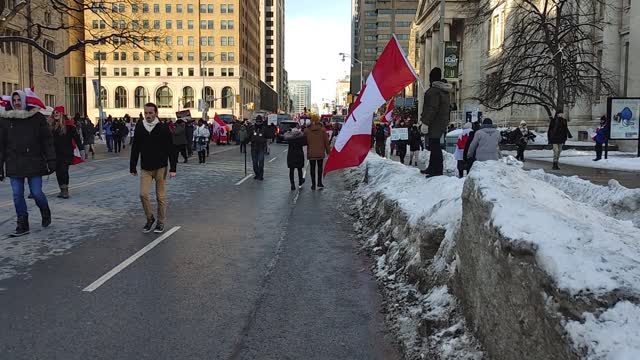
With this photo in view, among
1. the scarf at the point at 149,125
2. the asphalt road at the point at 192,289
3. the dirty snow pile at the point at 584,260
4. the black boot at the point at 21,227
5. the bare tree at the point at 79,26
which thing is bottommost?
the asphalt road at the point at 192,289

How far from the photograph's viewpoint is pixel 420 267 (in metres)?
5.74

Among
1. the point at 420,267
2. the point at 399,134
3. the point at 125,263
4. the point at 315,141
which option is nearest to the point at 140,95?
the point at 399,134

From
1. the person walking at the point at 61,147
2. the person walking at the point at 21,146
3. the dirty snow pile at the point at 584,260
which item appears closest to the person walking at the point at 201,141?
the person walking at the point at 61,147

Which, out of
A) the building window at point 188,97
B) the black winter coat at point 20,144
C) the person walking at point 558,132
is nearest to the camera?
the black winter coat at point 20,144

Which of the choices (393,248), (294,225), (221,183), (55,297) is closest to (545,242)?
(393,248)

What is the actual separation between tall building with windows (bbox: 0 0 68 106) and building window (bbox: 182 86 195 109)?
190 feet

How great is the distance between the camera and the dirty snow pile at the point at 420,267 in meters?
4.30

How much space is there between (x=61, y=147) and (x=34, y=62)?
1818 inches

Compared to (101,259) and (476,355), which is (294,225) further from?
(476,355)

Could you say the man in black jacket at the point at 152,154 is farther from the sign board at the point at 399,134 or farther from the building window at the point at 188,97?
the building window at the point at 188,97

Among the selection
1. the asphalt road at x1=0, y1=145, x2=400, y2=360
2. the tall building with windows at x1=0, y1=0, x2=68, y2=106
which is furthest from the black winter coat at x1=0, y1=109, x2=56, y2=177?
the tall building with windows at x1=0, y1=0, x2=68, y2=106

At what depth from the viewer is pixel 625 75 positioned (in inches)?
1442

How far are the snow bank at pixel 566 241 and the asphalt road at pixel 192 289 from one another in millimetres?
1480

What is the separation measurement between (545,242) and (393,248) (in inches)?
159
